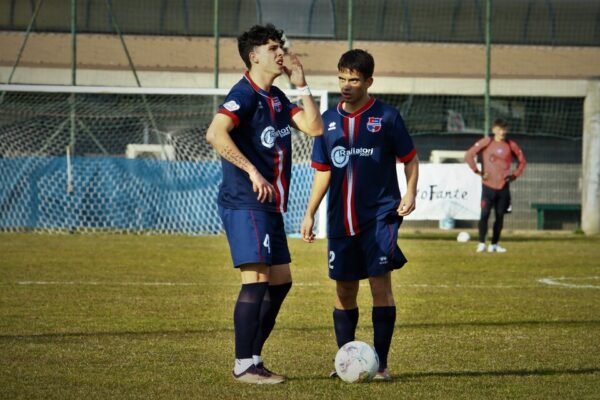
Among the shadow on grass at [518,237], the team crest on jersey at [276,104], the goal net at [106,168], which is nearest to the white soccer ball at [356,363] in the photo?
the team crest on jersey at [276,104]

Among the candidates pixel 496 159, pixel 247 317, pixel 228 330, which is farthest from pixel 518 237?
pixel 247 317

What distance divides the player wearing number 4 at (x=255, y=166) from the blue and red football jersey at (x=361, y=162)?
327mm

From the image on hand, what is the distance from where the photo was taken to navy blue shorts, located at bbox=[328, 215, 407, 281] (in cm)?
679

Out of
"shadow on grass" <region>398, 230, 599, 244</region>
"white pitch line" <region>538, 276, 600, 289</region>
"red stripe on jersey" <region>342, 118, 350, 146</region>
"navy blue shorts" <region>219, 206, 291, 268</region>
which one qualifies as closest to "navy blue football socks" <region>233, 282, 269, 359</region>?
"navy blue shorts" <region>219, 206, 291, 268</region>

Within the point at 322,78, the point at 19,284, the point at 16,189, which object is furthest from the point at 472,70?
the point at 19,284

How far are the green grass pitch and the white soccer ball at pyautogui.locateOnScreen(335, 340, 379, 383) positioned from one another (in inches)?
2.8

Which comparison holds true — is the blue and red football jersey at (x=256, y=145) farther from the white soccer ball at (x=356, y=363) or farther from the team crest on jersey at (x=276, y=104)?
the white soccer ball at (x=356, y=363)

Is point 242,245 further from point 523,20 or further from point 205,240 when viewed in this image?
point 523,20

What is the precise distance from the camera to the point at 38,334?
27.4 ft

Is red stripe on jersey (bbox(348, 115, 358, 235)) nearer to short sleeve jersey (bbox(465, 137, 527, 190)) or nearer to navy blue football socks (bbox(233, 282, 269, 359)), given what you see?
navy blue football socks (bbox(233, 282, 269, 359))

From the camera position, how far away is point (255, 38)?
6543mm

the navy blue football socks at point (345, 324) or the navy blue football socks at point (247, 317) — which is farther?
the navy blue football socks at point (345, 324)

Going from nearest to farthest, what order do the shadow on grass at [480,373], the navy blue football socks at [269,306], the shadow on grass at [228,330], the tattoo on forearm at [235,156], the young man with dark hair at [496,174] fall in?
the tattoo on forearm at [235,156], the shadow on grass at [480,373], the navy blue football socks at [269,306], the shadow on grass at [228,330], the young man with dark hair at [496,174]

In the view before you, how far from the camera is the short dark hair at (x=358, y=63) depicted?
6738 millimetres
